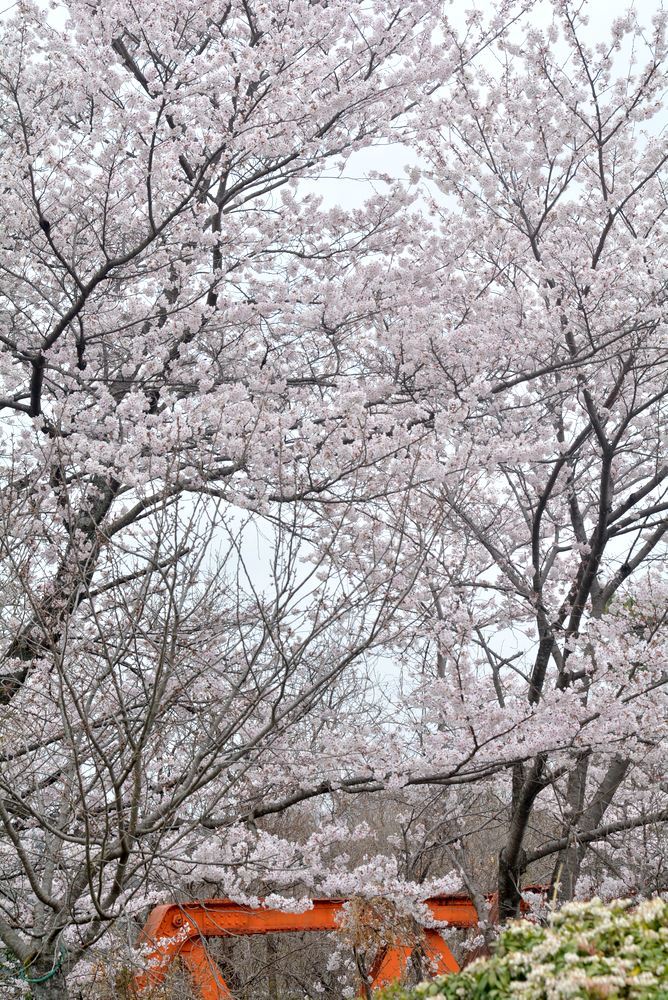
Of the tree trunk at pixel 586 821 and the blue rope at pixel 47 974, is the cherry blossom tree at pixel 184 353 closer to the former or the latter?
the blue rope at pixel 47 974

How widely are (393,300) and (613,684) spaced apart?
3.48m

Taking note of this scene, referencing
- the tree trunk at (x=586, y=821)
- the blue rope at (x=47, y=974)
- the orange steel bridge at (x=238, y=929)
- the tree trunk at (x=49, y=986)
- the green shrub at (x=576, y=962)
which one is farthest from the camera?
the tree trunk at (x=586, y=821)

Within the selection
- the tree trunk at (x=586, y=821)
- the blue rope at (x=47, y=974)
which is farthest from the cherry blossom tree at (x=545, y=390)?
the blue rope at (x=47, y=974)

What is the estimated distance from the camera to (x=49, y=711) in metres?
6.10

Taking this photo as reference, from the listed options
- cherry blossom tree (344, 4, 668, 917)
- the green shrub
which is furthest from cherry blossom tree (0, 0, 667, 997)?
the green shrub

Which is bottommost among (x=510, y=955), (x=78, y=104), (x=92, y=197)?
(x=510, y=955)

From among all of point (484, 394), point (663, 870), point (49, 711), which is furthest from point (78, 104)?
point (663, 870)

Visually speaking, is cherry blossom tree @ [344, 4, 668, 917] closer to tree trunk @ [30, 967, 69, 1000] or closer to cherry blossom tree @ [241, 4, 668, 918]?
cherry blossom tree @ [241, 4, 668, 918]

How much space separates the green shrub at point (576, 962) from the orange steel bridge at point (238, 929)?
3.51 m

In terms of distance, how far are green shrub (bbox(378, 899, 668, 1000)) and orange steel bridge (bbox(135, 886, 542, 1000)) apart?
11.5 feet

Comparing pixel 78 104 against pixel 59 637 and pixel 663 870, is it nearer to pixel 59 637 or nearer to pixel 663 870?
pixel 59 637

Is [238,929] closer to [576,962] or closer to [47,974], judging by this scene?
[47,974]

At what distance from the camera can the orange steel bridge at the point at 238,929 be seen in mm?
6738

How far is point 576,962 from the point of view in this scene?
2.82 metres
